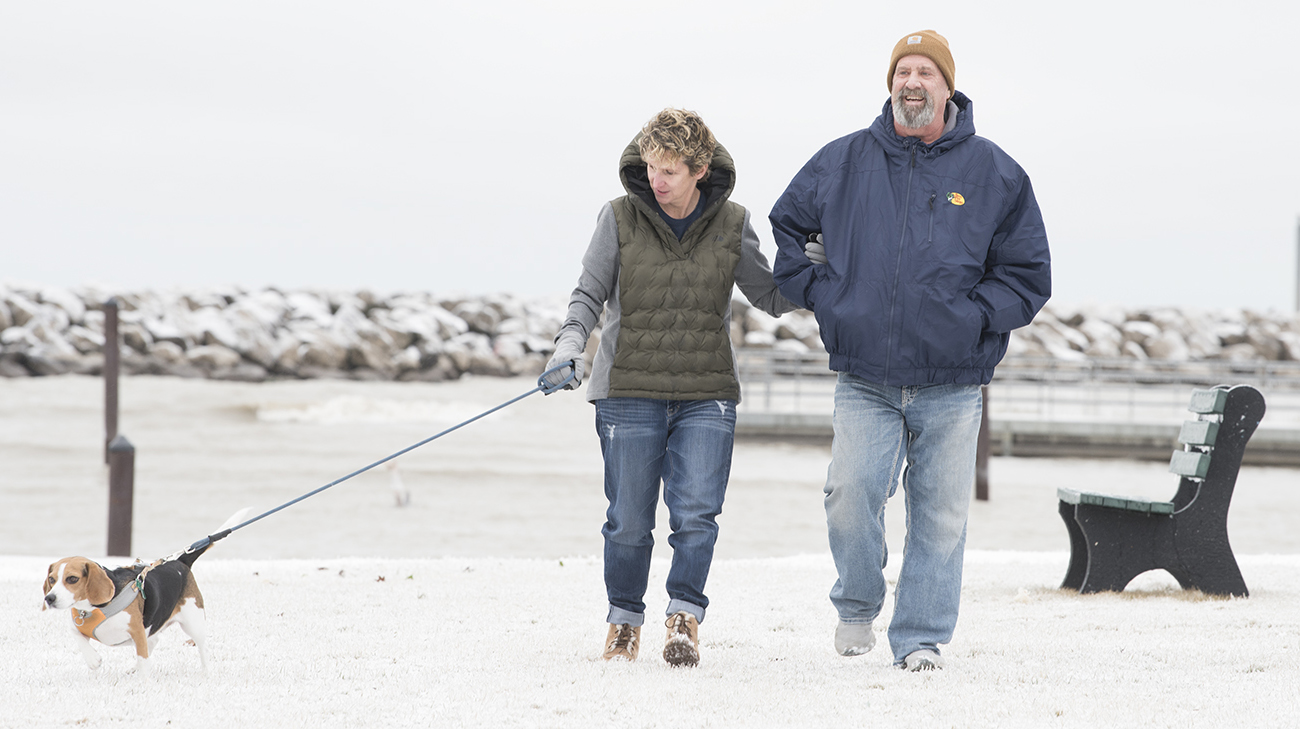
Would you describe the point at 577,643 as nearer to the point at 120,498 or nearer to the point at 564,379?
the point at 564,379

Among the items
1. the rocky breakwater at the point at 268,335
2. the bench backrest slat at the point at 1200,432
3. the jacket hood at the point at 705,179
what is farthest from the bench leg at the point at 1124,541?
the rocky breakwater at the point at 268,335

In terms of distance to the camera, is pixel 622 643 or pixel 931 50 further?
pixel 622 643

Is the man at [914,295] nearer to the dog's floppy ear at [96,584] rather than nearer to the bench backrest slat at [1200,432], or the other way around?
the dog's floppy ear at [96,584]

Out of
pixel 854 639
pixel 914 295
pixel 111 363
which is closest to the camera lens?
pixel 914 295

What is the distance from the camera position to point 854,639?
138 inches

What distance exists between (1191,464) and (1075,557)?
63 cm

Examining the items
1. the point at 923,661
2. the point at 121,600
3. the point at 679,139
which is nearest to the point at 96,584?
the point at 121,600

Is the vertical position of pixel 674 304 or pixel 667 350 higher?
pixel 674 304

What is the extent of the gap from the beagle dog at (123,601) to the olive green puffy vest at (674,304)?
130cm

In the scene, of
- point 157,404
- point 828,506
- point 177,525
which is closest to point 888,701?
point 828,506

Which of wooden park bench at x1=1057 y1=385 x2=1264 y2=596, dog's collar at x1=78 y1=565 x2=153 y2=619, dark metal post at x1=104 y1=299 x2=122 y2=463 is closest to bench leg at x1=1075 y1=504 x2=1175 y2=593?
wooden park bench at x1=1057 y1=385 x2=1264 y2=596

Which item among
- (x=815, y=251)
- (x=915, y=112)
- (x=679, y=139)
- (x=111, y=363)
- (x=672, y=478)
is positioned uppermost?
(x=915, y=112)

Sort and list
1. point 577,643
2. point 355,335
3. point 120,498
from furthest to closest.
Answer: point 355,335 → point 120,498 → point 577,643

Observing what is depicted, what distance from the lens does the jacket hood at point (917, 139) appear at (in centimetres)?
323
